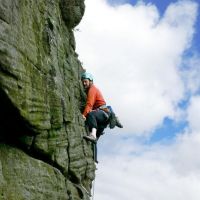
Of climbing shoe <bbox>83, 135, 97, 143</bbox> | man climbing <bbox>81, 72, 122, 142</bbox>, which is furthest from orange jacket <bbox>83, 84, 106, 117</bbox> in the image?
climbing shoe <bbox>83, 135, 97, 143</bbox>

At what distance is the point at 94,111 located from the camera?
24.3 metres

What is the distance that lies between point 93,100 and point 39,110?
17.9 feet

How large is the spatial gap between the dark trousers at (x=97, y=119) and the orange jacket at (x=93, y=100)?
0.24 metres

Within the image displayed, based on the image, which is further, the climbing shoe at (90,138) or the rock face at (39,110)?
the climbing shoe at (90,138)

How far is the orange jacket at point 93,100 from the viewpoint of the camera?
24031 mm

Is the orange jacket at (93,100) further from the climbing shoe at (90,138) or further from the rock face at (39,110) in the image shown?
the climbing shoe at (90,138)

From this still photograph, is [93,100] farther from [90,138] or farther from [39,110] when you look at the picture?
[39,110]

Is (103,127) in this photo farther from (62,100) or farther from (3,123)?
(3,123)

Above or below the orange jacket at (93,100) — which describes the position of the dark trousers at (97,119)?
below

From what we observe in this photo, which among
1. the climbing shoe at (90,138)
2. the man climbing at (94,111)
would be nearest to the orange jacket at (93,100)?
the man climbing at (94,111)

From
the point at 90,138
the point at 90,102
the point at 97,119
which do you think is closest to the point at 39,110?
the point at 90,138

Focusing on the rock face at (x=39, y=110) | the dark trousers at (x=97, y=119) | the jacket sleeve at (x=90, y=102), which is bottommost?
the rock face at (x=39, y=110)

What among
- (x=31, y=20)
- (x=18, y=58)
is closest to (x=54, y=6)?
(x=31, y=20)

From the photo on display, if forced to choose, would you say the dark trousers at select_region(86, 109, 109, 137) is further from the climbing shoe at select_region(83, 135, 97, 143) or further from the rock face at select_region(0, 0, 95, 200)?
the rock face at select_region(0, 0, 95, 200)
